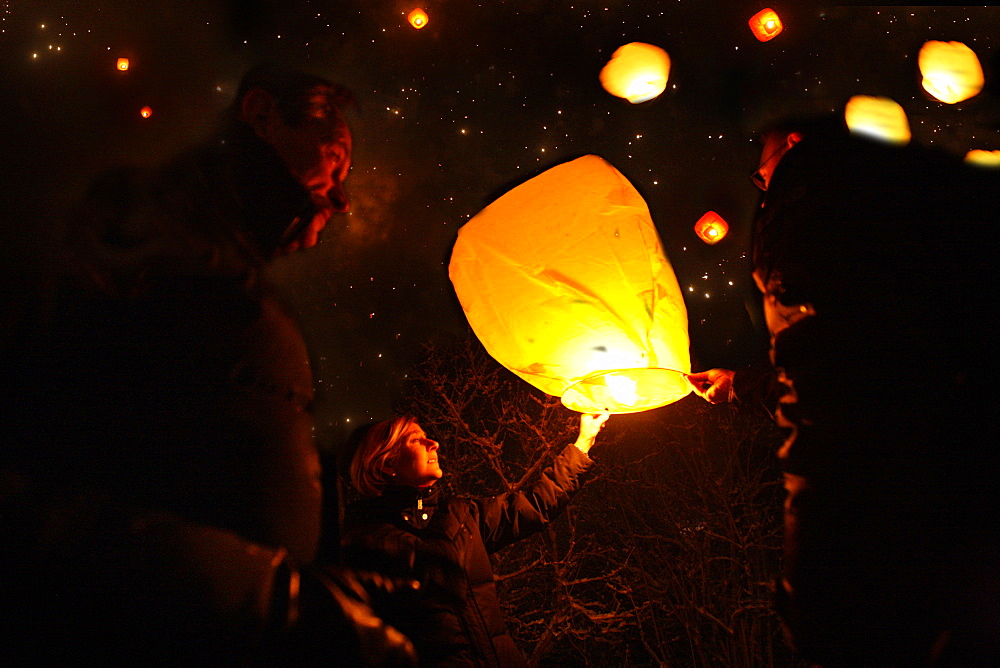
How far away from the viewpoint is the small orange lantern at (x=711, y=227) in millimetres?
4355

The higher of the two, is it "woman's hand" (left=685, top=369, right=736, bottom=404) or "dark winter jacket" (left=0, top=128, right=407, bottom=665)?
"dark winter jacket" (left=0, top=128, right=407, bottom=665)

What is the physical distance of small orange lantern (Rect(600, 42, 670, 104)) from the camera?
3.46 meters

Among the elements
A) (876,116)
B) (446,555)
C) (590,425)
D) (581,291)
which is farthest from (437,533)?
(876,116)

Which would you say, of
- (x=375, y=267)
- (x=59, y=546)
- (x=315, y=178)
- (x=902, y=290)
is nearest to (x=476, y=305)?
(x=375, y=267)

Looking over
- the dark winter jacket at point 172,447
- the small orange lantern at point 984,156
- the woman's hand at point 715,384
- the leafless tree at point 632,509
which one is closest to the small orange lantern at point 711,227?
the small orange lantern at point 984,156

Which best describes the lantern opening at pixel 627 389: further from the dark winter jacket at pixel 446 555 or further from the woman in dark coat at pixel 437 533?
the dark winter jacket at pixel 446 555

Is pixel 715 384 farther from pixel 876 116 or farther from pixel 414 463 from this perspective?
pixel 876 116

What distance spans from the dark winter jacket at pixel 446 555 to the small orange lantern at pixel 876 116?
2169mm

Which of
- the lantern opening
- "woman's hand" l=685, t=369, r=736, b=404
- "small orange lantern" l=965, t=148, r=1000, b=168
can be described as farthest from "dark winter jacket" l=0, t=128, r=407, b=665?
"small orange lantern" l=965, t=148, r=1000, b=168

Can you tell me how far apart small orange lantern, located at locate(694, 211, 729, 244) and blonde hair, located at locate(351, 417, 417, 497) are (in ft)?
9.01

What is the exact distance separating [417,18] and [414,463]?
1.89 meters

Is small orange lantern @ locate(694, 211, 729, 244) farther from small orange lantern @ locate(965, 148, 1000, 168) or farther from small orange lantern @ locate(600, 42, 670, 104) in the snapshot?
small orange lantern @ locate(965, 148, 1000, 168)

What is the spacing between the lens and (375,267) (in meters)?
2.14

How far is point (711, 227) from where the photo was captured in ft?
14.3
